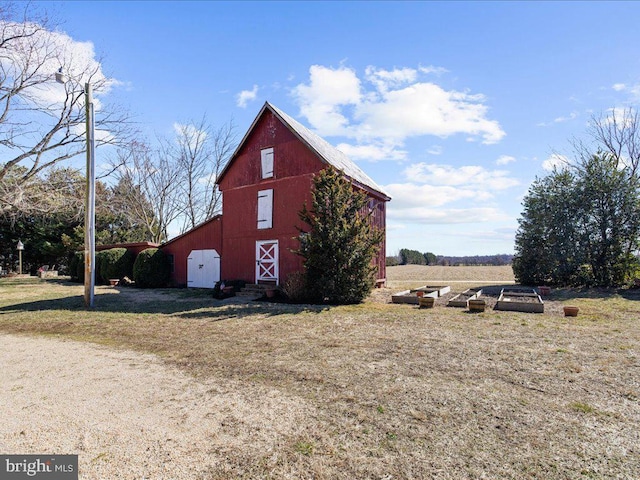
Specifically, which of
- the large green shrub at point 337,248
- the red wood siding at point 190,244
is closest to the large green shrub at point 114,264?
the red wood siding at point 190,244

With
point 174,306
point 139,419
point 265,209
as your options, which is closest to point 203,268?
point 265,209

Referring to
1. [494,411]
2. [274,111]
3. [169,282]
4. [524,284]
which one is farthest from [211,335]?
[524,284]

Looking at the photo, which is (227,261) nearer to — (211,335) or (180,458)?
(211,335)

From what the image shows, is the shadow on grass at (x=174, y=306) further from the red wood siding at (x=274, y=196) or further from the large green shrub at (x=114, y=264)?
the large green shrub at (x=114, y=264)

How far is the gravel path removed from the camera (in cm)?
270

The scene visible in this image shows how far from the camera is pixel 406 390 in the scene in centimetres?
404

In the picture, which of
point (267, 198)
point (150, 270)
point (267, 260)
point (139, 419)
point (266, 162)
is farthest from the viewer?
point (150, 270)

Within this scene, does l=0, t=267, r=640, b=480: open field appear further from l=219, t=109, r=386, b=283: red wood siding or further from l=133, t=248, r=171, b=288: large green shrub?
l=133, t=248, r=171, b=288: large green shrub

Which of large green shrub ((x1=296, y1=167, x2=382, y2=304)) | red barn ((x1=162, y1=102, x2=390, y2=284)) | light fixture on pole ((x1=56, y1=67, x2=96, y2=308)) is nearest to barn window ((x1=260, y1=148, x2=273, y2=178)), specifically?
red barn ((x1=162, y1=102, x2=390, y2=284))

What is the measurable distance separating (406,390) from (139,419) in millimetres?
2794

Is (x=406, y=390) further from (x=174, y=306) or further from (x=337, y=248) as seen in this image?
(x=174, y=306)

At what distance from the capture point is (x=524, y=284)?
57.3ft

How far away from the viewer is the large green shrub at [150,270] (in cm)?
1786

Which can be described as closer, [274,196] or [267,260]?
[267,260]
